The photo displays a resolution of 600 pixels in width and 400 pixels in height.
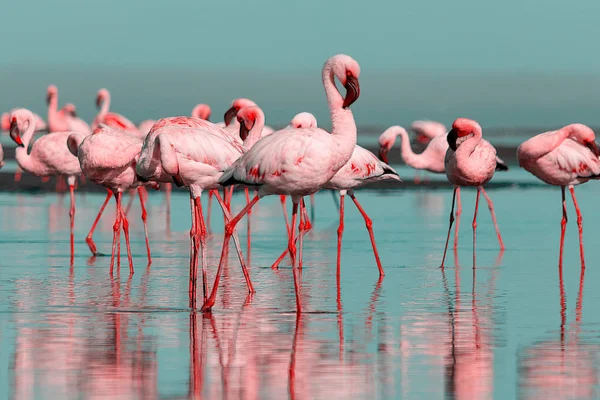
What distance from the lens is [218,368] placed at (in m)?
6.46

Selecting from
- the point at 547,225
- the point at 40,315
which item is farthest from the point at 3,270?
the point at 547,225

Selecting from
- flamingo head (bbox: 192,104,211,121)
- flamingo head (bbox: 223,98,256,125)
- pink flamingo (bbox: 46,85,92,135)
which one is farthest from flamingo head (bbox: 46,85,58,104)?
flamingo head (bbox: 223,98,256,125)

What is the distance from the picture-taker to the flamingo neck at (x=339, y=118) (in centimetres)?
835

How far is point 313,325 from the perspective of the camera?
787 cm

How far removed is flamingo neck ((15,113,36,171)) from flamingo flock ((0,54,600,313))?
2 cm

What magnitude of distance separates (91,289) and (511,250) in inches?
211

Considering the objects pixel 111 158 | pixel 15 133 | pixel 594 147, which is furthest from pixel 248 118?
pixel 15 133

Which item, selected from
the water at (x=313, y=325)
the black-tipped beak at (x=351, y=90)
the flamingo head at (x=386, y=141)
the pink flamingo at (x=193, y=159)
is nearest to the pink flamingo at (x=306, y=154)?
the black-tipped beak at (x=351, y=90)

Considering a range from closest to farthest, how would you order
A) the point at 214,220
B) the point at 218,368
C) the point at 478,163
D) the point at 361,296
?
1. the point at 218,368
2. the point at 361,296
3. the point at 478,163
4. the point at 214,220

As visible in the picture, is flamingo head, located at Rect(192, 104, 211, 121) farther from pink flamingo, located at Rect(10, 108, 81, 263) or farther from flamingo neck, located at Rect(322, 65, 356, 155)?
flamingo neck, located at Rect(322, 65, 356, 155)

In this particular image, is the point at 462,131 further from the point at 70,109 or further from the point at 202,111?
the point at 70,109

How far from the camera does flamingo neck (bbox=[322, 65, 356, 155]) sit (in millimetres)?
8352

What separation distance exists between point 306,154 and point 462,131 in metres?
4.87

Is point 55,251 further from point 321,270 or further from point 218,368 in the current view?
point 218,368
